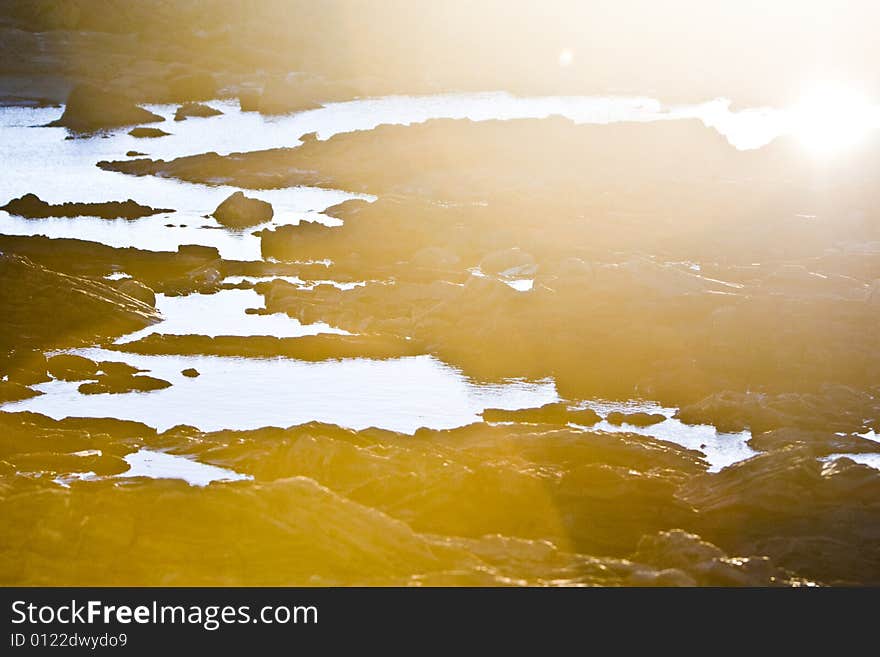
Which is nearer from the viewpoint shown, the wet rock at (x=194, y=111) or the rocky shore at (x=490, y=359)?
the rocky shore at (x=490, y=359)

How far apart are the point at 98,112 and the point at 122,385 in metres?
59.8

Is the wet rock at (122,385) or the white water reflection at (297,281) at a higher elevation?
the white water reflection at (297,281)

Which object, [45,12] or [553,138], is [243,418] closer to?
[553,138]

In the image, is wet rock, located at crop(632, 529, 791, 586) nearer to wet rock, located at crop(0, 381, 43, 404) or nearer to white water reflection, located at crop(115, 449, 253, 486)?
white water reflection, located at crop(115, 449, 253, 486)

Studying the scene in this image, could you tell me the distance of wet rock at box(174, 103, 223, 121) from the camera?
310 ft

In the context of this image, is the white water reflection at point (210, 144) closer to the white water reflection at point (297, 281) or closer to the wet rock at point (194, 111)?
the wet rock at point (194, 111)

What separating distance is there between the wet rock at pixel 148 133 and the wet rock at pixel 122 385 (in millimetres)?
53378

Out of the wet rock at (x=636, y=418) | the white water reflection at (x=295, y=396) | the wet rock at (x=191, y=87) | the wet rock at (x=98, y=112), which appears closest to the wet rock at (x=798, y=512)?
the wet rock at (x=636, y=418)

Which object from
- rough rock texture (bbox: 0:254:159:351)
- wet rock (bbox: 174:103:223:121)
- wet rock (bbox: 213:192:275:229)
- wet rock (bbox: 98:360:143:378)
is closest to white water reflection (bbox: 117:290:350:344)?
rough rock texture (bbox: 0:254:159:351)

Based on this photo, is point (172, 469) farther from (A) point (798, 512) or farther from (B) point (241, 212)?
(B) point (241, 212)

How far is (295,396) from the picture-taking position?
3434 cm

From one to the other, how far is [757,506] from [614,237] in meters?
29.6

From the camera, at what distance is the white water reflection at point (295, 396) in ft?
106

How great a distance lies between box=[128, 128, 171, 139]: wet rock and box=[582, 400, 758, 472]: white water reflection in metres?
57.5
